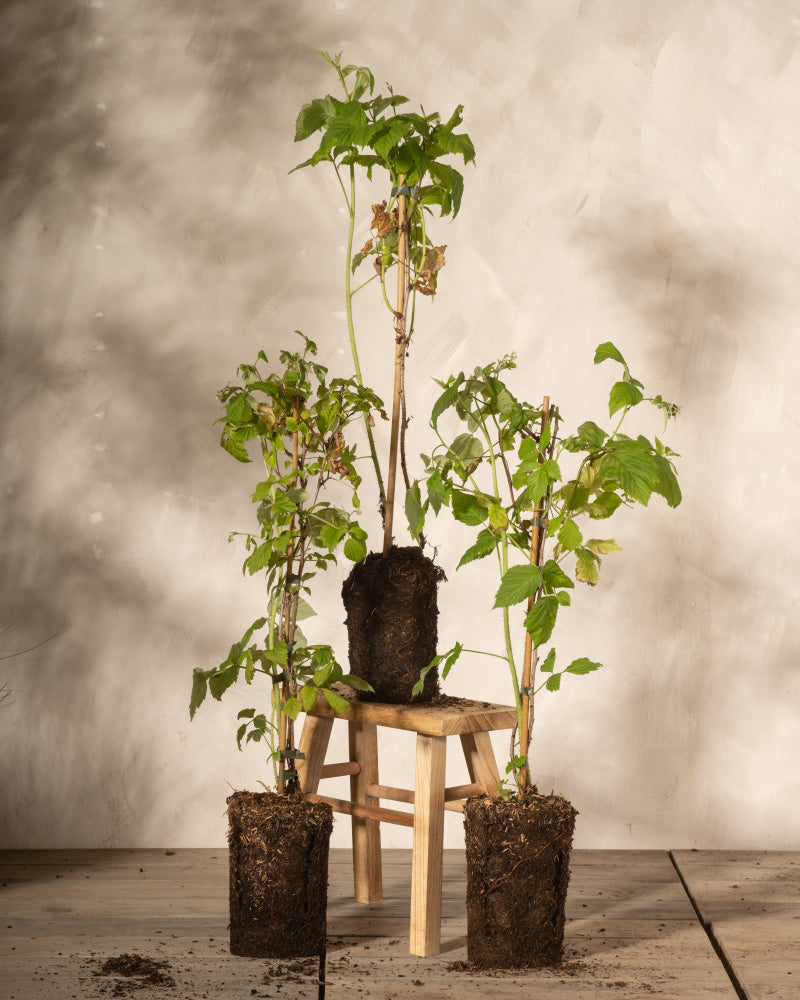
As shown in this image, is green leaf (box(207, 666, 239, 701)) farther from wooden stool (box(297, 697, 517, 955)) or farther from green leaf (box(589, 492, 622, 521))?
green leaf (box(589, 492, 622, 521))

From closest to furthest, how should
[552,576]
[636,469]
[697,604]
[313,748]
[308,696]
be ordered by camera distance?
[636,469] → [552,576] → [308,696] → [313,748] → [697,604]

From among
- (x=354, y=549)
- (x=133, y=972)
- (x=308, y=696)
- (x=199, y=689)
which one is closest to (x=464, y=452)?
(x=354, y=549)

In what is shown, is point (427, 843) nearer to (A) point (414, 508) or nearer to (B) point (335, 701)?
(B) point (335, 701)

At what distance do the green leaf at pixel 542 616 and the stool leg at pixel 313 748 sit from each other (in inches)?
21.3

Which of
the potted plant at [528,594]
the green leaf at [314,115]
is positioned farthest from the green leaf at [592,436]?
the green leaf at [314,115]

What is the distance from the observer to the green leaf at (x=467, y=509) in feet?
5.70

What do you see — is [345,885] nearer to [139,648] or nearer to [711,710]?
[139,648]

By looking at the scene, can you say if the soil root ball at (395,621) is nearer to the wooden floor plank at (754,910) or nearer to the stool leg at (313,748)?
the stool leg at (313,748)

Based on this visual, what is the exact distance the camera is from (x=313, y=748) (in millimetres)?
2025

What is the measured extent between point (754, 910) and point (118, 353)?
1789 mm

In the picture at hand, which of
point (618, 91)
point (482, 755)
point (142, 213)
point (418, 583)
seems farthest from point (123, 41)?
point (482, 755)

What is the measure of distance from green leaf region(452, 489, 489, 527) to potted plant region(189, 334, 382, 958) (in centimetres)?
15

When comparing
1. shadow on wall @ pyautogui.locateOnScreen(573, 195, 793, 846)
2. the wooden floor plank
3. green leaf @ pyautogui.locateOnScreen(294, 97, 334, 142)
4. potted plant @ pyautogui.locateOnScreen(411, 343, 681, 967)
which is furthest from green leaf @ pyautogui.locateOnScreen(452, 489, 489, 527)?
shadow on wall @ pyautogui.locateOnScreen(573, 195, 793, 846)

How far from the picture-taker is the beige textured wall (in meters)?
2.57
